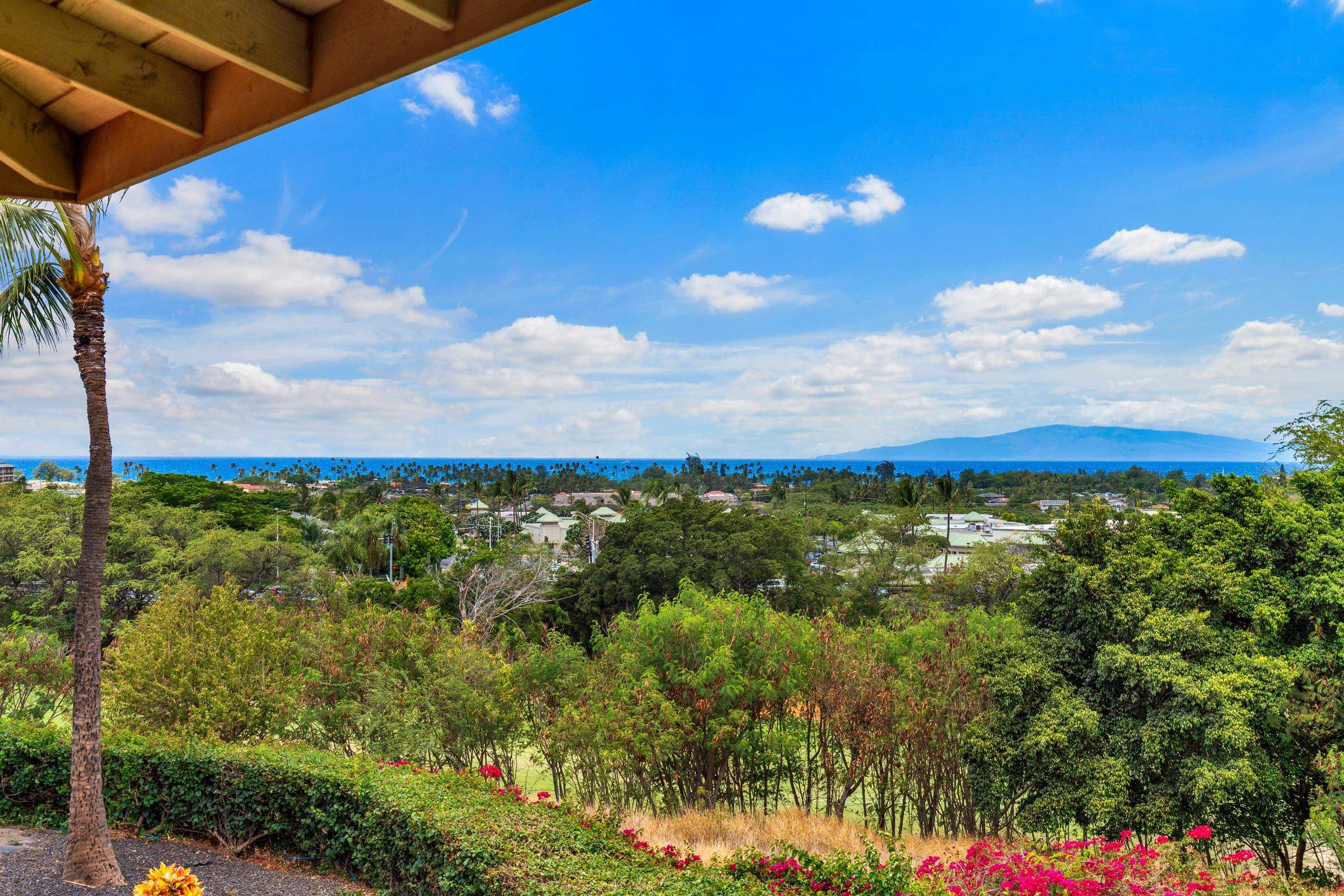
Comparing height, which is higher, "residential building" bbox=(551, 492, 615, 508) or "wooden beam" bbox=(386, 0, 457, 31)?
"wooden beam" bbox=(386, 0, 457, 31)

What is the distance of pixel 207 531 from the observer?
2402 centimetres

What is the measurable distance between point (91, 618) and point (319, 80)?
6207mm

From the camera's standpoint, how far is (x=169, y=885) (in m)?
4.39

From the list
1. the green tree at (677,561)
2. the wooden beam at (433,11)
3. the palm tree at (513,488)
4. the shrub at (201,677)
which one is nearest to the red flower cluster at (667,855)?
the wooden beam at (433,11)

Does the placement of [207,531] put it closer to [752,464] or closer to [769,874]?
[769,874]

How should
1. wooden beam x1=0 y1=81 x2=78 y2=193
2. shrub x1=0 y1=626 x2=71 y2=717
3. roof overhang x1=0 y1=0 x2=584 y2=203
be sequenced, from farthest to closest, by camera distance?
shrub x1=0 y1=626 x2=71 y2=717, wooden beam x1=0 y1=81 x2=78 y2=193, roof overhang x1=0 y1=0 x2=584 y2=203

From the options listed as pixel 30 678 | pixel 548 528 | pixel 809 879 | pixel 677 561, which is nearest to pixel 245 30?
pixel 809 879

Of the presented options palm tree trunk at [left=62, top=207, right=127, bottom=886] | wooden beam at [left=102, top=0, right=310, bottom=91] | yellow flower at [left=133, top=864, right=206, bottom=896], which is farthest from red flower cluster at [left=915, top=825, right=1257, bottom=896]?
palm tree trunk at [left=62, top=207, right=127, bottom=886]

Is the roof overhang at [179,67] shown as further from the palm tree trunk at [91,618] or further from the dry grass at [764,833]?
the dry grass at [764,833]

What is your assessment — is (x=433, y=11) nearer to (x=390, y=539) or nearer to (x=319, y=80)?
(x=319, y=80)

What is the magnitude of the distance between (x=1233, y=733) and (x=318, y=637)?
44.0ft

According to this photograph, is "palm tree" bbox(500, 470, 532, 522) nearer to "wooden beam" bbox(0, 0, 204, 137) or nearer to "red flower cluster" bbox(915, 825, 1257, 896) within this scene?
"red flower cluster" bbox(915, 825, 1257, 896)

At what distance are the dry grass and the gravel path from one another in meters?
3.73

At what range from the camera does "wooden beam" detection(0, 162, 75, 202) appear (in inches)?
88.0
